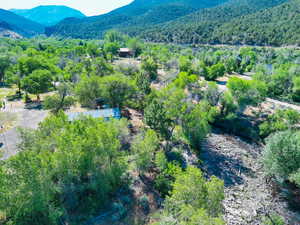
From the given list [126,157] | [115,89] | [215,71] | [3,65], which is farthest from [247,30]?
[126,157]

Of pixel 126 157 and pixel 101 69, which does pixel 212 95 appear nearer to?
pixel 101 69

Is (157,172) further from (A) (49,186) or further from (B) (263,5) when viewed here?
(B) (263,5)

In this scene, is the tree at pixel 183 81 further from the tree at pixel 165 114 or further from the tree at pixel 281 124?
the tree at pixel 281 124

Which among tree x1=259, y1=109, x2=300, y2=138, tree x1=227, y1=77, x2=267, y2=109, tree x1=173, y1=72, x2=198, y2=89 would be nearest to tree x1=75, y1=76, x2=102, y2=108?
tree x1=173, y1=72, x2=198, y2=89

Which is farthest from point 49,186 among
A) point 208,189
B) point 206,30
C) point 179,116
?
point 206,30

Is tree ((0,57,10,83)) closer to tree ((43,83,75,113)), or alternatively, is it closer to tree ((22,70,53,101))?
tree ((22,70,53,101))

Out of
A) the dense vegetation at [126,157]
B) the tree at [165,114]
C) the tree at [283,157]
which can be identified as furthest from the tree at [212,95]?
the tree at [283,157]

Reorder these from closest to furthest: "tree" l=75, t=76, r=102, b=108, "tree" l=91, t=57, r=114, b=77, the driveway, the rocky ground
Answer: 1. the rocky ground
2. the driveway
3. "tree" l=75, t=76, r=102, b=108
4. "tree" l=91, t=57, r=114, b=77
